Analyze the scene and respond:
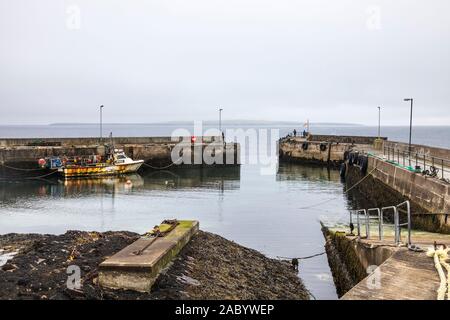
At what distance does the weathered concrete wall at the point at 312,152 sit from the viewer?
52.9 metres

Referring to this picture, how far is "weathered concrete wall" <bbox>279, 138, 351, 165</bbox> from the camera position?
2082 inches

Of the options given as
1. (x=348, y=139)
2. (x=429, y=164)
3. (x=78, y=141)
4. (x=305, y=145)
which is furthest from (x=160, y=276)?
(x=348, y=139)

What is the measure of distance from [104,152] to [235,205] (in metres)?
22.0

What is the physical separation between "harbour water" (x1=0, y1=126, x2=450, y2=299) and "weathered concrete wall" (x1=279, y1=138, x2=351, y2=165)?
711cm

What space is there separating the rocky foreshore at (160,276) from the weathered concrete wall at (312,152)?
40357 millimetres

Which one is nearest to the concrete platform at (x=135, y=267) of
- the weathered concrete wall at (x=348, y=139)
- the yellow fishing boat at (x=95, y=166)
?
the yellow fishing boat at (x=95, y=166)

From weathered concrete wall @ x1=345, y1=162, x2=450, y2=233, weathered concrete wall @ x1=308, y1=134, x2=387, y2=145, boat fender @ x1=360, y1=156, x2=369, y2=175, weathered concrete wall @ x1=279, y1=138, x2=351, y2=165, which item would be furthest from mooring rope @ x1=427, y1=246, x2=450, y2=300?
weathered concrete wall @ x1=308, y1=134, x2=387, y2=145

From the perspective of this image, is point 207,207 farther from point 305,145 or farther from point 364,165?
point 305,145

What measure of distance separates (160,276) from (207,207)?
19843mm

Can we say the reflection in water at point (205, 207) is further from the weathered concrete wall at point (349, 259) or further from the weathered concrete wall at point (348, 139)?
the weathered concrete wall at point (348, 139)

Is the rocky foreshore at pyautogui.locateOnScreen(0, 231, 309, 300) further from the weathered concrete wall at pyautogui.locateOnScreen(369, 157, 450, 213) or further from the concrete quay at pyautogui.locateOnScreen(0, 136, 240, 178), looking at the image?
the concrete quay at pyautogui.locateOnScreen(0, 136, 240, 178)

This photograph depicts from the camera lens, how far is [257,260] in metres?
13.8

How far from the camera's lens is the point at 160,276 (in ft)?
29.4

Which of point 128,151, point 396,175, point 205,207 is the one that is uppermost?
point 128,151
